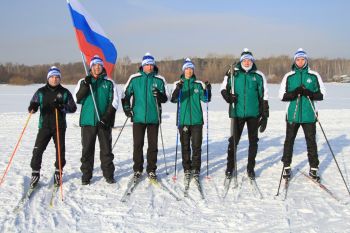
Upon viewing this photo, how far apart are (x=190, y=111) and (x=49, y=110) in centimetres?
210

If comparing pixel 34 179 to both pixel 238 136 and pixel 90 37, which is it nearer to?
pixel 90 37

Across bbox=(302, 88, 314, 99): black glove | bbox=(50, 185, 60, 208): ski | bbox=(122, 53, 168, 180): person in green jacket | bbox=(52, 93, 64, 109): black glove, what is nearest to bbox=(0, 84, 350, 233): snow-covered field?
bbox=(50, 185, 60, 208): ski

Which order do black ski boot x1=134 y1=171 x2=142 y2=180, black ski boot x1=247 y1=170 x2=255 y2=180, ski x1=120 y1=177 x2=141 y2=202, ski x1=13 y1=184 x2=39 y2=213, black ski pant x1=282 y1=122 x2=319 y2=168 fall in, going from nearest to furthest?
ski x1=13 y1=184 x2=39 y2=213
ski x1=120 y1=177 x2=141 y2=202
black ski pant x1=282 y1=122 x2=319 y2=168
black ski boot x1=134 y1=171 x2=142 y2=180
black ski boot x1=247 y1=170 x2=255 y2=180

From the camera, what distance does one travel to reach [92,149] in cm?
571

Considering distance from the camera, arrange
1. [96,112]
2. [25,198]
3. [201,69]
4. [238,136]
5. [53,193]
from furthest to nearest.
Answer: [201,69], [238,136], [96,112], [53,193], [25,198]

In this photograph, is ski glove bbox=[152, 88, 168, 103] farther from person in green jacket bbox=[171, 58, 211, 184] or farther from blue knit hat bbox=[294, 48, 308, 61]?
blue knit hat bbox=[294, 48, 308, 61]

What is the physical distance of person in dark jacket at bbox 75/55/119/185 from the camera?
218 inches

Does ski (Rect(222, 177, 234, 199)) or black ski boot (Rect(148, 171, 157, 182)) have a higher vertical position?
black ski boot (Rect(148, 171, 157, 182))

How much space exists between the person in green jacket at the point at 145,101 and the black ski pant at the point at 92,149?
41 centimetres

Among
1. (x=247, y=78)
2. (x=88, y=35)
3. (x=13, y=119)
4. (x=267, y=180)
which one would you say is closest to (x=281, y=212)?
(x=267, y=180)

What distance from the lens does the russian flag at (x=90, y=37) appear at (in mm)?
6242

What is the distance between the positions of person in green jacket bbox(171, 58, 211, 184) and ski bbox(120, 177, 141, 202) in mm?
772

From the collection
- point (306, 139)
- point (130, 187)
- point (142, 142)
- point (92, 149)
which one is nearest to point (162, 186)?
point (130, 187)

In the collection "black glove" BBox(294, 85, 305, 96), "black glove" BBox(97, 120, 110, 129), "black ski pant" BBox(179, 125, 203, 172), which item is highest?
"black glove" BBox(294, 85, 305, 96)
